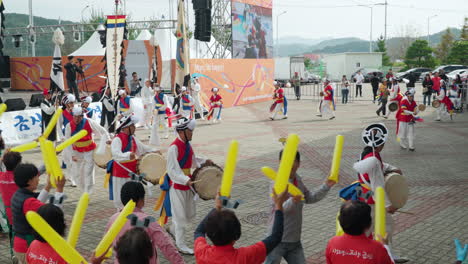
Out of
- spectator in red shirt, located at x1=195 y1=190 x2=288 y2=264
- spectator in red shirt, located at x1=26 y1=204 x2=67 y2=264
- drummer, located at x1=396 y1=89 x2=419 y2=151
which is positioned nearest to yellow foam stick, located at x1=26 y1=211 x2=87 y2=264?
spectator in red shirt, located at x1=26 y1=204 x2=67 y2=264

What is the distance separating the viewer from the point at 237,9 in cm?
3562

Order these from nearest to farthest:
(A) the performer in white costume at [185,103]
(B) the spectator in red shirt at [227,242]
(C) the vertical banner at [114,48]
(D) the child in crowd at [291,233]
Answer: (B) the spectator in red shirt at [227,242] < (D) the child in crowd at [291,233] < (C) the vertical banner at [114,48] < (A) the performer in white costume at [185,103]

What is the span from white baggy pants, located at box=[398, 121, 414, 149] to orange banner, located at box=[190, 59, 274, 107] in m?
12.6

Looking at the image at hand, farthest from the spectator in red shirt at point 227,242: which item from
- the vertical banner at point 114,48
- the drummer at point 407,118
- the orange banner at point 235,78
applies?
the orange banner at point 235,78

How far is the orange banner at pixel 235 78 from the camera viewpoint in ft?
84.1

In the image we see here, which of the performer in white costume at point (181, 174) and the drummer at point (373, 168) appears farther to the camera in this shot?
the performer in white costume at point (181, 174)

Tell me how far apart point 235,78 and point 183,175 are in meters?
23.8

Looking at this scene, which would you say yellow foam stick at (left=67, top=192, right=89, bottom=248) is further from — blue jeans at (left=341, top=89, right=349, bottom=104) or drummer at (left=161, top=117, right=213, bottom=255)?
blue jeans at (left=341, top=89, right=349, bottom=104)

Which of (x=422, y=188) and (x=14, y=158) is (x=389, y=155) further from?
(x=14, y=158)

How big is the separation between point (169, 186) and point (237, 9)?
1206 inches

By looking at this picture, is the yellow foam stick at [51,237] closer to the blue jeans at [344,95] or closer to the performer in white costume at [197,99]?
the performer in white costume at [197,99]

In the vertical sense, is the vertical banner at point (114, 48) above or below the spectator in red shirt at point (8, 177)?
above

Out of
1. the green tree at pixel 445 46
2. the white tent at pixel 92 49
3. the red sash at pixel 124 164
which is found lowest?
the red sash at pixel 124 164

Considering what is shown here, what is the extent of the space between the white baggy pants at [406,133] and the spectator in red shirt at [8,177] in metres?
11.1
